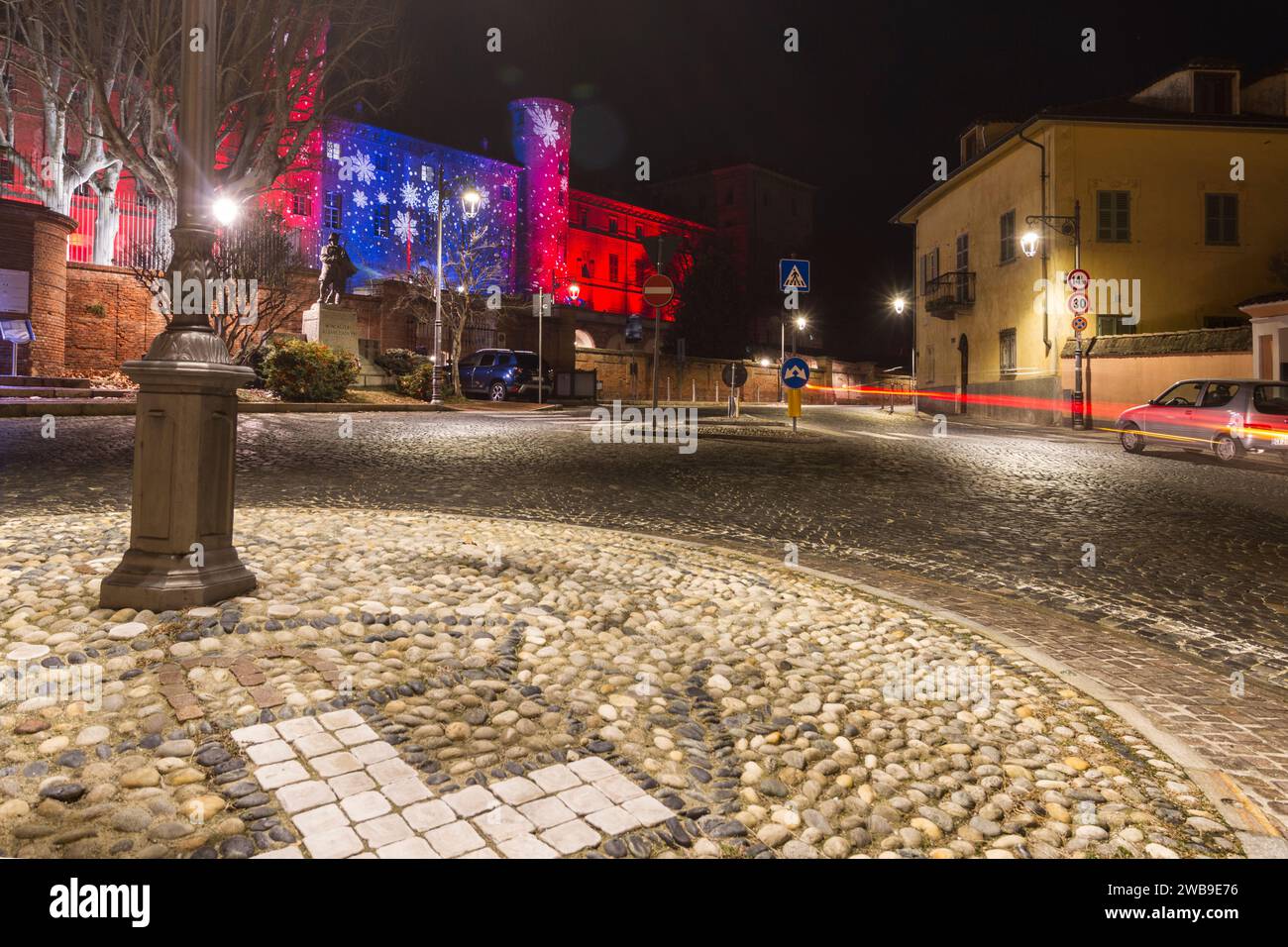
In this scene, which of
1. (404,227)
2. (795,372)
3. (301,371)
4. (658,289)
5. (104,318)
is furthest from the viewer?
(404,227)

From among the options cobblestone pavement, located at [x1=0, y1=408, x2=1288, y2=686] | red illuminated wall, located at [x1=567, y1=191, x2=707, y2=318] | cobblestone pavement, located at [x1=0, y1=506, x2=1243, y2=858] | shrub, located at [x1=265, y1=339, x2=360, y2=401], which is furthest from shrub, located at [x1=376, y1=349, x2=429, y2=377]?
red illuminated wall, located at [x1=567, y1=191, x2=707, y2=318]

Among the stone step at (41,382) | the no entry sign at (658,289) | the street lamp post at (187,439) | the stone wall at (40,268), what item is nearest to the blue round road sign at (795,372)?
the no entry sign at (658,289)

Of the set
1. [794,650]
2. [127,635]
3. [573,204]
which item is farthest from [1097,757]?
[573,204]

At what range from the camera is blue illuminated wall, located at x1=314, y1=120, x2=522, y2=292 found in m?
51.1

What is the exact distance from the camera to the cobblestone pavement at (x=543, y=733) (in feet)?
7.77

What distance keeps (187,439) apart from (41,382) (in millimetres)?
23178

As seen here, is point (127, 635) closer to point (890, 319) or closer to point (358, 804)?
point (358, 804)

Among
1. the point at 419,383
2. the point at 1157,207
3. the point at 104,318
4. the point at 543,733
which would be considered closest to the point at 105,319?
the point at 104,318

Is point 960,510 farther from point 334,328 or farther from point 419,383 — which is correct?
point 334,328

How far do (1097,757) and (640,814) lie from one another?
67.1 inches

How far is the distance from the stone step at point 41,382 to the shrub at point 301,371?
4697mm

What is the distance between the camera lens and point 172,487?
13.8ft

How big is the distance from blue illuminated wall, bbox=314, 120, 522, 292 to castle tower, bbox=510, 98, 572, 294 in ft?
4.37

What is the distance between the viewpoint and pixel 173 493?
165 inches
